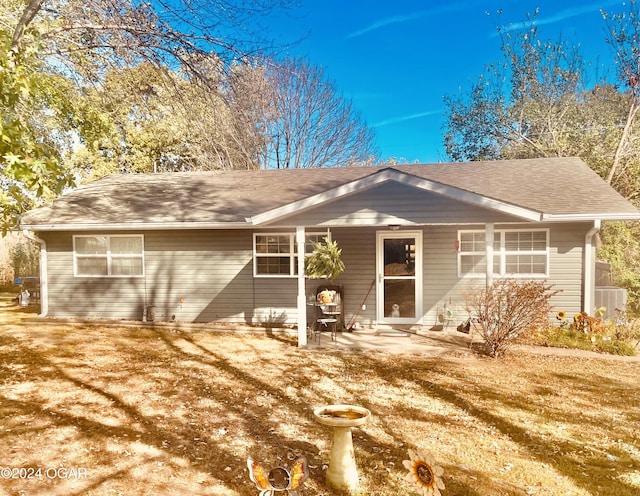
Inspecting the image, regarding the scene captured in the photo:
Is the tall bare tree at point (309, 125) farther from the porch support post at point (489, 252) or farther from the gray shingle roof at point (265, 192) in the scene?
the porch support post at point (489, 252)

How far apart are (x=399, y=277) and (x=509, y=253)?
2528 millimetres

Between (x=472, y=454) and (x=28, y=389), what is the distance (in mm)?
5631

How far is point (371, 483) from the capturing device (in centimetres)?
357

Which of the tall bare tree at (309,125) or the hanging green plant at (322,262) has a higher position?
the tall bare tree at (309,125)

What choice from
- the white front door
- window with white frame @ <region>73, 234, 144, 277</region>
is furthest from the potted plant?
window with white frame @ <region>73, 234, 144, 277</region>

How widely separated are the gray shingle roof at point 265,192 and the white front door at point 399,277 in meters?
1.78

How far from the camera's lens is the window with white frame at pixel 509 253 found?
972 cm

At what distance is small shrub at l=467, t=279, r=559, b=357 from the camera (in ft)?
24.3

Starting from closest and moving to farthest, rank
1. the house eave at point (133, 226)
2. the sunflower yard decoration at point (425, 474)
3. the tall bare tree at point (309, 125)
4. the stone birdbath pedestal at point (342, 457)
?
the sunflower yard decoration at point (425, 474) < the stone birdbath pedestal at point (342, 457) < the house eave at point (133, 226) < the tall bare tree at point (309, 125)

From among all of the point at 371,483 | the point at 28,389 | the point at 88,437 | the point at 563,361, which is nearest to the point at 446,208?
the point at 563,361

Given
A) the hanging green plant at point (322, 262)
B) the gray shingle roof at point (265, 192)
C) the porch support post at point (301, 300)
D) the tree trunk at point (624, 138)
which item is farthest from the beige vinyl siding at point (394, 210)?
the tree trunk at point (624, 138)

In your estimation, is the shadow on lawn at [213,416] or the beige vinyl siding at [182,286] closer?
Result: the shadow on lawn at [213,416]

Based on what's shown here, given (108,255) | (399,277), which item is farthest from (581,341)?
(108,255)

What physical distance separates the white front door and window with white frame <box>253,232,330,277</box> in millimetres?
1704
